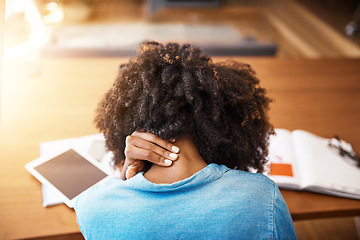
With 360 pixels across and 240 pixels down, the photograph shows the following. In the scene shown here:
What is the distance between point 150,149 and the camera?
73cm

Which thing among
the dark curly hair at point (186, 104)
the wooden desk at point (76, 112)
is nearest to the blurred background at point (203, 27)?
the wooden desk at point (76, 112)

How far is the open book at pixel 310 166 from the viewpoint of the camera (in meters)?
0.94

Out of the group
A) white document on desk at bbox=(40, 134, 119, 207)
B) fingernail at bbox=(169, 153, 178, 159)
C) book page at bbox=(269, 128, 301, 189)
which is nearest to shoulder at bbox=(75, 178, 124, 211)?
fingernail at bbox=(169, 153, 178, 159)

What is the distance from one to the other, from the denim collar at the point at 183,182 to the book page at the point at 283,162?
0.36 meters

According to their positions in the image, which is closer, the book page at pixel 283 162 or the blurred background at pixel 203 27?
the book page at pixel 283 162

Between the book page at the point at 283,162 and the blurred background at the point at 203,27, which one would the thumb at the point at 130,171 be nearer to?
the book page at the point at 283,162

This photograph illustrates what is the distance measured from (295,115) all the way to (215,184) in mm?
826

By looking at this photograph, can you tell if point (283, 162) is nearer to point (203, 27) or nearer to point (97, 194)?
point (97, 194)

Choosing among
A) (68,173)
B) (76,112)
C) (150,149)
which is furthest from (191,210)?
(76,112)

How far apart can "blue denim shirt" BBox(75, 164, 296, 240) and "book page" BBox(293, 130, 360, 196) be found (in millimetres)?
343

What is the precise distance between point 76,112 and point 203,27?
3365 millimetres

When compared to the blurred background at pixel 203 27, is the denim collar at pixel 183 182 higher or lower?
higher

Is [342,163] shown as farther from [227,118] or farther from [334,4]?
[334,4]

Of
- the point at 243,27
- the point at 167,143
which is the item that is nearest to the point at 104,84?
the point at 167,143
